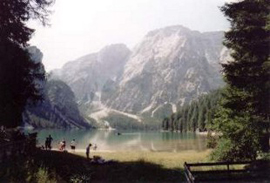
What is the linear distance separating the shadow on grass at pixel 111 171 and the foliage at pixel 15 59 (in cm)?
456

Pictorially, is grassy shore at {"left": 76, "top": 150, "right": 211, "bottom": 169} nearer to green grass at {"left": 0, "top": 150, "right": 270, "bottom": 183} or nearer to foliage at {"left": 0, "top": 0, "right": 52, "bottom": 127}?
green grass at {"left": 0, "top": 150, "right": 270, "bottom": 183}

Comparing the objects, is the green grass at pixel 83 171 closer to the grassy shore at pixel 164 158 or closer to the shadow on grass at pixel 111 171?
the shadow on grass at pixel 111 171

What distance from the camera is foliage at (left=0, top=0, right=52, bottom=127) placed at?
24391 millimetres

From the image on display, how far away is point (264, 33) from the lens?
84.3 feet

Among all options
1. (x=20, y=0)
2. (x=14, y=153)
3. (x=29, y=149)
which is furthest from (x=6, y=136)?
(x=20, y=0)

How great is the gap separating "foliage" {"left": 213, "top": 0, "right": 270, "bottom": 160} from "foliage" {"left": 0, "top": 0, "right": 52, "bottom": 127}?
45.2ft

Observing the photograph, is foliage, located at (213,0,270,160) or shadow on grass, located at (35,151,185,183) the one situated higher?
foliage, located at (213,0,270,160)

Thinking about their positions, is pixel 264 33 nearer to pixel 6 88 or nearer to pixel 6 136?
pixel 6 88

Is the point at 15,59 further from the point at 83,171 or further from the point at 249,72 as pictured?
the point at 249,72

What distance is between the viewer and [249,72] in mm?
25500

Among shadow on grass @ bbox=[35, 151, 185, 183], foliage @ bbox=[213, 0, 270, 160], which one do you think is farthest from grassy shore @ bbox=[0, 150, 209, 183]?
foliage @ bbox=[213, 0, 270, 160]

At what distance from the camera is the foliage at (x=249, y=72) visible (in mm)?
24469

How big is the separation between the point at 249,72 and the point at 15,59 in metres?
16.1

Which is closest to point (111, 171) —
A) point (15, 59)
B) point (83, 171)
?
point (83, 171)
